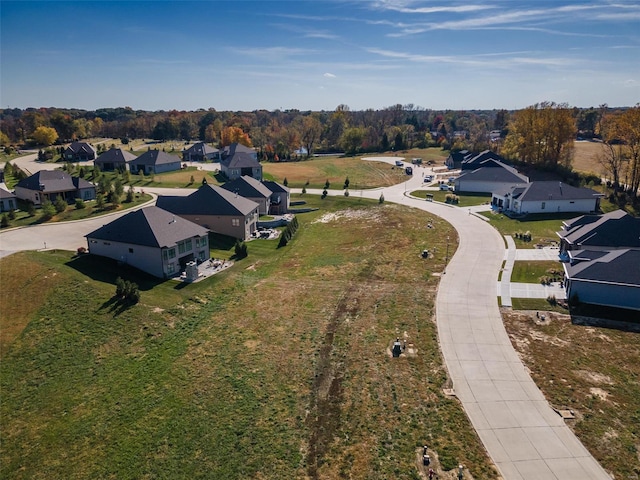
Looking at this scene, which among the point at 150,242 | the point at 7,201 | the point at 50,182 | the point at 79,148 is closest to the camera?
the point at 150,242

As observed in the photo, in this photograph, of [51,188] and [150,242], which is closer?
[150,242]

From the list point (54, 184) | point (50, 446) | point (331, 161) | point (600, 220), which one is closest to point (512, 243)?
point (600, 220)

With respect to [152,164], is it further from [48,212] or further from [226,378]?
[226,378]

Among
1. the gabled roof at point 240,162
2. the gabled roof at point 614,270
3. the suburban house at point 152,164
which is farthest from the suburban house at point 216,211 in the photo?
the suburban house at point 152,164

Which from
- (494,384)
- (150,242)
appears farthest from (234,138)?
(494,384)

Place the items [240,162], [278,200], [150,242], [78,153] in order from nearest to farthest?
[150,242] < [278,200] < [240,162] < [78,153]

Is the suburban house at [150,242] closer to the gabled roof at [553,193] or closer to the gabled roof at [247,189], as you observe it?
the gabled roof at [247,189]

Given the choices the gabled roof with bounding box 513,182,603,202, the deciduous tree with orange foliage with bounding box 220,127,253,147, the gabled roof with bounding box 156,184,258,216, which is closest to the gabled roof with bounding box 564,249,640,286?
the gabled roof with bounding box 513,182,603,202

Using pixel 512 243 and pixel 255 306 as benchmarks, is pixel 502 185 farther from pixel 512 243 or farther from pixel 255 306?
pixel 255 306
